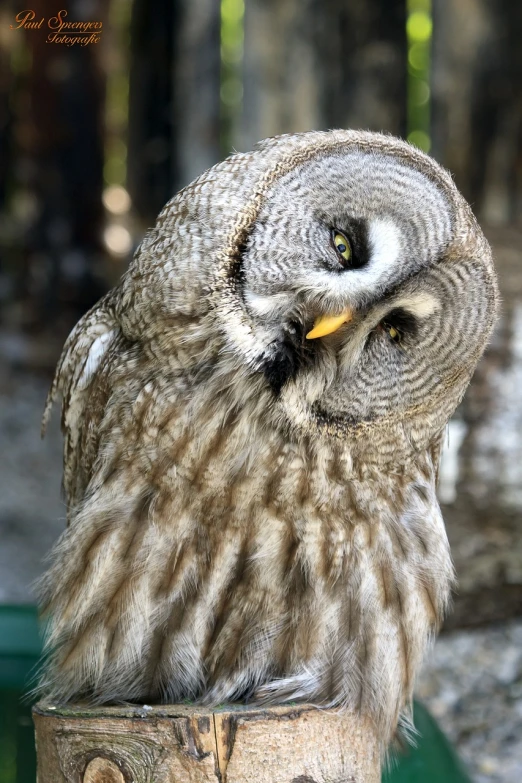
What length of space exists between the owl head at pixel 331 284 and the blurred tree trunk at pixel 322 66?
79.0 inches

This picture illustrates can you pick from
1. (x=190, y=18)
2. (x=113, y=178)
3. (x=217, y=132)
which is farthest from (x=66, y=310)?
(x=190, y=18)

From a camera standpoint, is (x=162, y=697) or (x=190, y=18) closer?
(x=162, y=697)

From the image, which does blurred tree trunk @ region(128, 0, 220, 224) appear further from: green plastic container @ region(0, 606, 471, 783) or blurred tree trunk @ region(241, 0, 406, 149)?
green plastic container @ region(0, 606, 471, 783)

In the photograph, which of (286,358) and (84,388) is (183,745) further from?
(84,388)

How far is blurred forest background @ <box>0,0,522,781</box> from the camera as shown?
3592 millimetres

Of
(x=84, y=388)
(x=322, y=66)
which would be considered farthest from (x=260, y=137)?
(x=84, y=388)

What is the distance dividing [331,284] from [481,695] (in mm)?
2520

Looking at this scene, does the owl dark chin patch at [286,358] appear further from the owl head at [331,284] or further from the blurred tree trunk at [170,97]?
the blurred tree trunk at [170,97]

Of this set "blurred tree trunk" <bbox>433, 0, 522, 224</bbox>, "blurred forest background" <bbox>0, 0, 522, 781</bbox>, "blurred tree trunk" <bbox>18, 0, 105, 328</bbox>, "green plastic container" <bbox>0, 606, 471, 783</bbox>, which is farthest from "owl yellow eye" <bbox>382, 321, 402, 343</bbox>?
"blurred tree trunk" <bbox>18, 0, 105, 328</bbox>

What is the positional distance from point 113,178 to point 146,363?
271 cm

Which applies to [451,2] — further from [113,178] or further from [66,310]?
[66,310]

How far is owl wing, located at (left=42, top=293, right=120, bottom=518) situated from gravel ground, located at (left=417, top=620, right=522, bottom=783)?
2002mm

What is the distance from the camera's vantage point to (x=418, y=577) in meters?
2.04

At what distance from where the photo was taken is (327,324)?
1.63 metres
